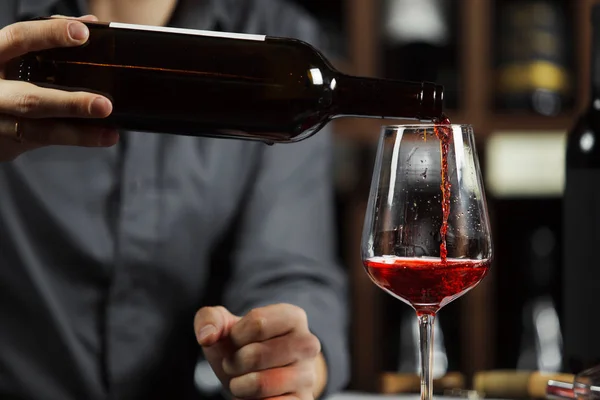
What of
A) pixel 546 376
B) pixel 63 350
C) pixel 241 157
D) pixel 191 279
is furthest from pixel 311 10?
pixel 546 376

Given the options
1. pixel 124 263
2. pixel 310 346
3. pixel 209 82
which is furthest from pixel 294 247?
pixel 209 82

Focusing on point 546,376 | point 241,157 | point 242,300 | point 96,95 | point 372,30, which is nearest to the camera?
point 96,95

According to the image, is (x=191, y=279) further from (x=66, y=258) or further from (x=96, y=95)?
(x=96, y=95)

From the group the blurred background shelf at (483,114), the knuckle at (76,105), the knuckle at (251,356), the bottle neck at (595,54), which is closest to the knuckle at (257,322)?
the knuckle at (251,356)

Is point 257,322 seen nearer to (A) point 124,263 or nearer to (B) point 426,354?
(B) point 426,354

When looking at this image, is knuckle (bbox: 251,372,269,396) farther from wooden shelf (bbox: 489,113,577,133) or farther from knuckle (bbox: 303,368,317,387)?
wooden shelf (bbox: 489,113,577,133)

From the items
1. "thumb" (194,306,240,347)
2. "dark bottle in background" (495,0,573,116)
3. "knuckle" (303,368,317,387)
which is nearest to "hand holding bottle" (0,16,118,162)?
"thumb" (194,306,240,347)

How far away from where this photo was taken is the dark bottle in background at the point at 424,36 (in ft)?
6.68

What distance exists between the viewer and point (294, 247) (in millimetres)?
1247

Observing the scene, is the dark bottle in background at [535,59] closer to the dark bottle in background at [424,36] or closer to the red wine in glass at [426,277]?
the dark bottle in background at [424,36]

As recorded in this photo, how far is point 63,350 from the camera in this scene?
119 centimetres

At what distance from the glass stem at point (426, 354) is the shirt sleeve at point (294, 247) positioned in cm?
39

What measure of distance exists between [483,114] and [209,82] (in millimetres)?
1308

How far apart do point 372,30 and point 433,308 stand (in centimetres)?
137
